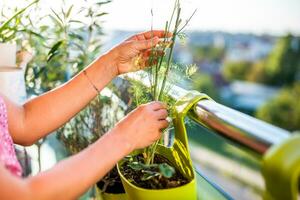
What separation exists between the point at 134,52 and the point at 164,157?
305 millimetres

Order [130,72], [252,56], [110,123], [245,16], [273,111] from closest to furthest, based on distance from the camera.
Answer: [130,72] → [110,123] → [273,111] → [245,16] → [252,56]

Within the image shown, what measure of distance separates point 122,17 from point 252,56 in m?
37.7

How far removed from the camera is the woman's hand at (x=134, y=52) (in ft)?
3.35

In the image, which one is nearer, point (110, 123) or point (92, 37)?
point (110, 123)

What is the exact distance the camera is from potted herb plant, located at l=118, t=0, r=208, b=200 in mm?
761

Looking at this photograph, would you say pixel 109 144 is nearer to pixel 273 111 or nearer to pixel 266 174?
pixel 266 174

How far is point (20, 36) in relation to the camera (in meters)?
1.98

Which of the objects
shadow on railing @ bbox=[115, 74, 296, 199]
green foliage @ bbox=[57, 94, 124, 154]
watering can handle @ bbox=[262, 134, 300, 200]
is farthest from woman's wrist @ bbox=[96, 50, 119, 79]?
watering can handle @ bbox=[262, 134, 300, 200]

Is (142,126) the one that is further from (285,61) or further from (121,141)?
(285,61)

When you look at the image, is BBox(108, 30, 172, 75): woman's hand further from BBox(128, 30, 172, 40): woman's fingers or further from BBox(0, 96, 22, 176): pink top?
BBox(0, 96, 22, 176): pink top

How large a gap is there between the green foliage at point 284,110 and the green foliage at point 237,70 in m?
6.43

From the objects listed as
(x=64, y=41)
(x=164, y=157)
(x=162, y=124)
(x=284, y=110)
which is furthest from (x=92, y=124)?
(x=284, y=110)

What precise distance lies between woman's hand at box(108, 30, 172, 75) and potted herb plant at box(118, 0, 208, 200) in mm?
74

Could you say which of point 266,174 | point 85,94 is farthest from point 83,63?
point 266,174
